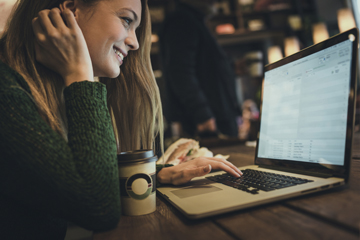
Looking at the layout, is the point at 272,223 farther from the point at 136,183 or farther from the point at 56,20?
the point at 56,20

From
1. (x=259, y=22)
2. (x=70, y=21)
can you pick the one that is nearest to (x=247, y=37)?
(x=259, y=22)

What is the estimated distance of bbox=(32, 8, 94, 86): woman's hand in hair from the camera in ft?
1.98

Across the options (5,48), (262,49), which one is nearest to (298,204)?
(5,48)

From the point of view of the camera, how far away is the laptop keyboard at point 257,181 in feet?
1.65

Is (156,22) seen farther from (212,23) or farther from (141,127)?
(141,127)

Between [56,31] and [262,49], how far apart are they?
426cm

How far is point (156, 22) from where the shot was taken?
3.62 meters

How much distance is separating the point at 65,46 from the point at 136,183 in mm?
399

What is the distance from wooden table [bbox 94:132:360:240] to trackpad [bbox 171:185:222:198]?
57 mm

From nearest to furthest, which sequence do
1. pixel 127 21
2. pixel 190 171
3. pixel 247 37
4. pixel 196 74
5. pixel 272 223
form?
pixel 272 223
pixel 190 171
pixel 127 21
pixel 196 74
pixel 247 37

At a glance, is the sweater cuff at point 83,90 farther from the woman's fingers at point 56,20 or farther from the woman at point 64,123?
the woman's fingers at point 56,20

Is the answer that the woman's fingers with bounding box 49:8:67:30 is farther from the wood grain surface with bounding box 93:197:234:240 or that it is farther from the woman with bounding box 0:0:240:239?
the wood grain surface with bounding box 93:197:234:240

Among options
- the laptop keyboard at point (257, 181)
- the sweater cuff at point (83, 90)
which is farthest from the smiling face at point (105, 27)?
the laptop keyboard at point (257, 181)

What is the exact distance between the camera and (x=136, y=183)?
497 mm
